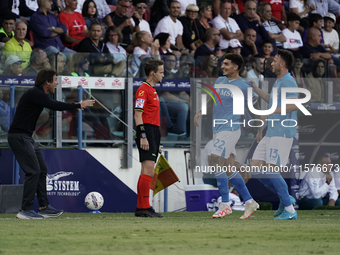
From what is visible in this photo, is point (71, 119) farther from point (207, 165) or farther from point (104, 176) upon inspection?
point (207, 165)

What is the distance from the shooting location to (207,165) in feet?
40.6

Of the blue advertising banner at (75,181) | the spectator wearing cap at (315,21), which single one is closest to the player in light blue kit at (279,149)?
the blue advertising banner at (75,181)

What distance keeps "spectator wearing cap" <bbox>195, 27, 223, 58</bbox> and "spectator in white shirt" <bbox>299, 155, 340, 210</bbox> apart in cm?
323

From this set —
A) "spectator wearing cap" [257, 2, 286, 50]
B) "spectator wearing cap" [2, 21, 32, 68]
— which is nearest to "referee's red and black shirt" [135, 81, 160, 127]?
"spectator wearing cap" [2, 21, 32, 68]

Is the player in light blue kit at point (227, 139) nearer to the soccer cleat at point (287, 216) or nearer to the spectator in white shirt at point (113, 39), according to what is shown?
the soccer cleat at point (287, 216)

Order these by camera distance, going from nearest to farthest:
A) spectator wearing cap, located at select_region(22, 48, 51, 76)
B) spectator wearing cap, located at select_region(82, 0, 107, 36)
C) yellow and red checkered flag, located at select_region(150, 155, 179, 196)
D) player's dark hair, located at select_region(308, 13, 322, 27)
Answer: yellow and red checkered flag, located at select_region(150, 155, 179, 196)
spectator wearing cap, located at select_region(22, 48, 51, 76)
spectator wearing cap, located at select_region(82, 0, 107, 36)
player's dark hair, located at select_region(308, 13, 322, 27)

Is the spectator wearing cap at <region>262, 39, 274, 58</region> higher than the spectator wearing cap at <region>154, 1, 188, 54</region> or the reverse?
the reverse

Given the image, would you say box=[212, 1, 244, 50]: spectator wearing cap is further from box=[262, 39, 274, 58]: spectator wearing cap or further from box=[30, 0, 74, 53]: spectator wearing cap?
box=[30, 0, 74, 53]: spectator wearing cap

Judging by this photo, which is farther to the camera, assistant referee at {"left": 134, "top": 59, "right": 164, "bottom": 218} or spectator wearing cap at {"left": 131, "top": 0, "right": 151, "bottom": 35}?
spectator wearing cap at {"left": 131, "top": 0, "right": 151, "bottom": 35}

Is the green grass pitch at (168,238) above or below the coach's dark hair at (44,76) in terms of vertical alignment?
below

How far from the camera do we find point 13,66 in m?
11.2

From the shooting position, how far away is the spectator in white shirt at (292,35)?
626 inches

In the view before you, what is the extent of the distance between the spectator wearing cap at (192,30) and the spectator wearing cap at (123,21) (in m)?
1.27

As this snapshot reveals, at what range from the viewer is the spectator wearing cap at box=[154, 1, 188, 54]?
1428cm
